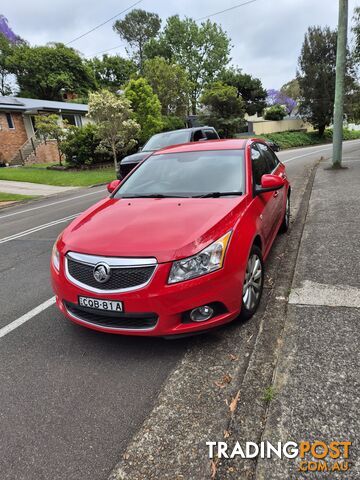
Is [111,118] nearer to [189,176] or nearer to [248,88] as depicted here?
[189,176]

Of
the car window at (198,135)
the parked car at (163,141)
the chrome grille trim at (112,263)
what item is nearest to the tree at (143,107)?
the parked car at (163,141)

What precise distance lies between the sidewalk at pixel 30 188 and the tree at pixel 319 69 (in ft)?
113

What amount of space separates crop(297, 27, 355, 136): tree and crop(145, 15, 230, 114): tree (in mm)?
13655

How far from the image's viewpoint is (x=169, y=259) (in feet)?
8.32

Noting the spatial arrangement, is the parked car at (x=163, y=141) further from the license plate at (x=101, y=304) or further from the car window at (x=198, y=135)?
the license plate at (x=101, y=304)

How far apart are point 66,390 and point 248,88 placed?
5138cm

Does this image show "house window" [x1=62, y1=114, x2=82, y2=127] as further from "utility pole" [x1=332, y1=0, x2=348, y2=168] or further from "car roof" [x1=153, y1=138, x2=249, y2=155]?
"car roof" [x1=153, y1=138, x2=249, y2=155]

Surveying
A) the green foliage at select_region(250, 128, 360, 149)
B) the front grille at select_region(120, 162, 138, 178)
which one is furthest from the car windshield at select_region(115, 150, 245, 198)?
the green foliage at select_region(250, 128, 360, 149)

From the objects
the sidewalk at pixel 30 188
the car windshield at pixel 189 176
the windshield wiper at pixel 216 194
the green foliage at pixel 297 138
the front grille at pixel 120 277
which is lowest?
the green foliage at pixel 297 138

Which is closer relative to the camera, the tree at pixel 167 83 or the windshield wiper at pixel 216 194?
the windshield wiper at pixel 216 194

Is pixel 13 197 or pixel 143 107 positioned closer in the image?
pixel 13 197

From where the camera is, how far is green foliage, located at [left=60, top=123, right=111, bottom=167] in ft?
70.4

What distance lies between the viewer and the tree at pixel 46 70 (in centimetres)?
4744

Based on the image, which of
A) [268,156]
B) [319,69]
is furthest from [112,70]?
[268,156]
